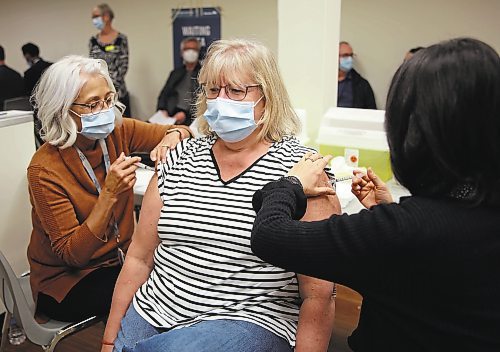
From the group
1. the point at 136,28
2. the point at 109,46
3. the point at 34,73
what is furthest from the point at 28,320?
the point at 136,28

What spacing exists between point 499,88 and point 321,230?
14.8 inches

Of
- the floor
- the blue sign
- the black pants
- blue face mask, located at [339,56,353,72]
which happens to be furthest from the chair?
the blue sign

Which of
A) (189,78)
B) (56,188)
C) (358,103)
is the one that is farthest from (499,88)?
(189,78)

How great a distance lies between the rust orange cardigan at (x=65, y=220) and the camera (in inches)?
63.4

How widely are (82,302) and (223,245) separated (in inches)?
25.1

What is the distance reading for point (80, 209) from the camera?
1683mm

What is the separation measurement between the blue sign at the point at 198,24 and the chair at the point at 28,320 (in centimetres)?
412

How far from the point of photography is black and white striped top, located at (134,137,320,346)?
4.27 ft

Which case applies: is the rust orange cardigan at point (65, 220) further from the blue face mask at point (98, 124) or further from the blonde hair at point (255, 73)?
the blonde hair at point (255, 73)

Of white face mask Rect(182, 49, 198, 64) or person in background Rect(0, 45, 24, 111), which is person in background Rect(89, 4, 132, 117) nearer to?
white face mask Rect(182, 49, 198, 64)

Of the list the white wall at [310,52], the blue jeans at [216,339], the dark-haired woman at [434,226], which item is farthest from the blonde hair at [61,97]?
the white wall at [310,52]

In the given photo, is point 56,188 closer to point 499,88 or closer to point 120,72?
point 499,88

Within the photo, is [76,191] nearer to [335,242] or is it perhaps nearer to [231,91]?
[231,91]

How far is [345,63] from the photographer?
4.57 meters
